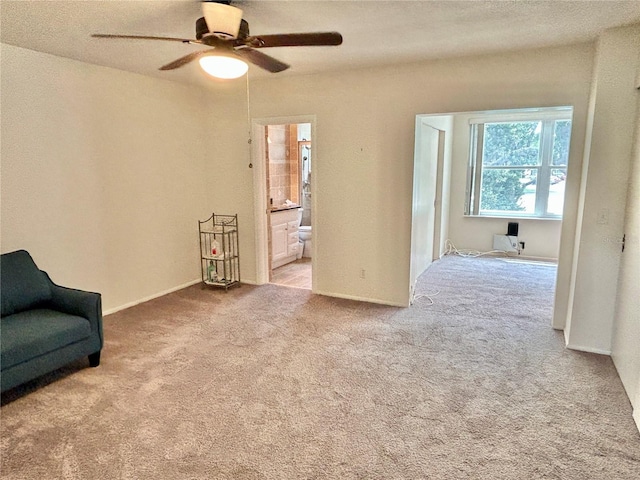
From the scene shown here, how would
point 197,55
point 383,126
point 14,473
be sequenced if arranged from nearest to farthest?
point 14,473 < point 197,55 < point 383,126

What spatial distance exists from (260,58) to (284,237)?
12.6 feet

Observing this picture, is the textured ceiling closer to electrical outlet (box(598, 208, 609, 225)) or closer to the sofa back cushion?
electrical outlet (box(598, 208, 609, 225))

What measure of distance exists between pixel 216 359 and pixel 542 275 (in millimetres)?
4569

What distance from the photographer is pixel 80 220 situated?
384 cm

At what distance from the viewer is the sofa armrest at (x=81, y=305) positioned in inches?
117

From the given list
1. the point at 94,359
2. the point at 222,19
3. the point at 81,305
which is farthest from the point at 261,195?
the point at 222,19

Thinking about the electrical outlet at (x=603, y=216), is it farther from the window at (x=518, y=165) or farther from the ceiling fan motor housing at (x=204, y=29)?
the window at (x=518, y=165)

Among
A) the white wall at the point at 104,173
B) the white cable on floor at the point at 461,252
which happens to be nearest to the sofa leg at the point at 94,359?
the white wall at the point at 104,173

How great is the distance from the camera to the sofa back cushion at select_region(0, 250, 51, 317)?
290 centimetres

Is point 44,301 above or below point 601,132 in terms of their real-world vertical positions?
below

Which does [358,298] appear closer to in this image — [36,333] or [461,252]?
[36,333]

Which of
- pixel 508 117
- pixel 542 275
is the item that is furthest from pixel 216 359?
pixel 508 117

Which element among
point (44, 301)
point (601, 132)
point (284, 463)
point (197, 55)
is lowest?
point (284, 463)

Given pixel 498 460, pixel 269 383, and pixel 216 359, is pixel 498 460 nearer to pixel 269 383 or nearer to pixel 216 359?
pixel 269 383
